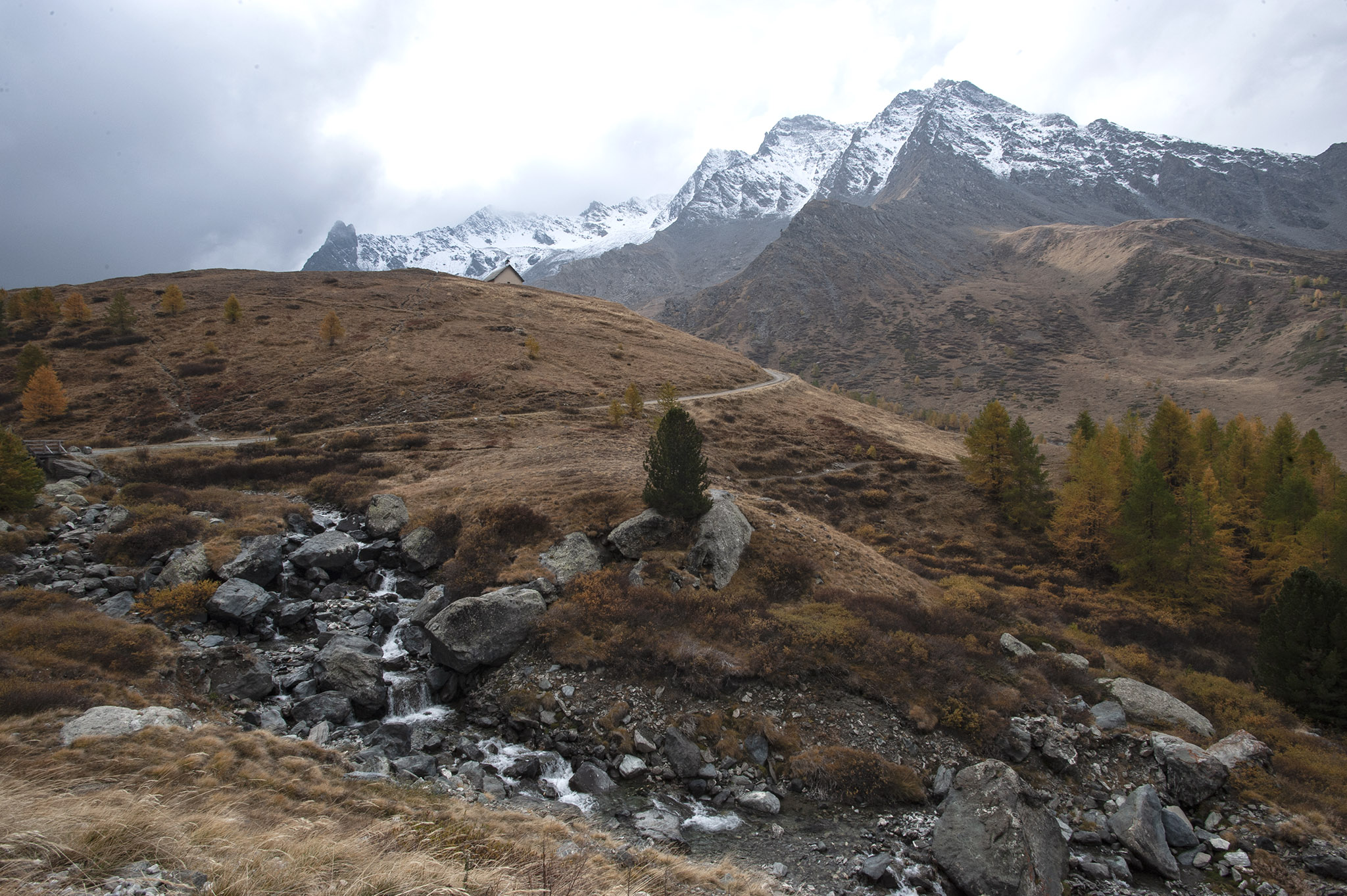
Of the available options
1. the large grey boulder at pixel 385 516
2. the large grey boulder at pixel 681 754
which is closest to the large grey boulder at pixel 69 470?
the large grey boulder at pixel 385 516

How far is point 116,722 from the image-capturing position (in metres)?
13.2

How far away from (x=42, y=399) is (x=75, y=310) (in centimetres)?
3299

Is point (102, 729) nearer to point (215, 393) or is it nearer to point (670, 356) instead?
point (215, 393)

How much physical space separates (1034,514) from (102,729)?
204 ft

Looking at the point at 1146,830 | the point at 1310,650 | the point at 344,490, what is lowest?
the point at 1146,830

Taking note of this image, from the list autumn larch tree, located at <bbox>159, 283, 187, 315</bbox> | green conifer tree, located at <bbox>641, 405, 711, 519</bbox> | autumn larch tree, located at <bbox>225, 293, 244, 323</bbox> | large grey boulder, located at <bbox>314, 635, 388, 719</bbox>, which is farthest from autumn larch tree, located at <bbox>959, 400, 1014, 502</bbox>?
autumn larch tree, located at <bbox>159, 283, 187, 315</bbox>

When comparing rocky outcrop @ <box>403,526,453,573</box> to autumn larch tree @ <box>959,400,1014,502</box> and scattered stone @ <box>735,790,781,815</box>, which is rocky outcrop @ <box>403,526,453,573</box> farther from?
autumn larch tree @ <box>959,400,1014,502</box>

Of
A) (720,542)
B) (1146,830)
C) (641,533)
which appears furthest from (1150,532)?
(641,533)

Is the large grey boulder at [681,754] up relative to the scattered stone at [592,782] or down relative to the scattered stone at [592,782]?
up

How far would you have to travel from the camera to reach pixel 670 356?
95.1 meters

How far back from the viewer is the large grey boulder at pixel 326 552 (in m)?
25.8

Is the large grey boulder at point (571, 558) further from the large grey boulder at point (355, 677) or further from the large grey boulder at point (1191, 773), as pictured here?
the large grey boulder at point (1191, 773)

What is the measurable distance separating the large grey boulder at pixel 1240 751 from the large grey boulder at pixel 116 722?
30.6 metres

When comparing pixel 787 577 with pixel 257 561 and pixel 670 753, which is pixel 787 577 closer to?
pixel 670 753
